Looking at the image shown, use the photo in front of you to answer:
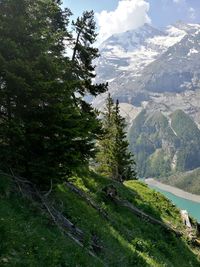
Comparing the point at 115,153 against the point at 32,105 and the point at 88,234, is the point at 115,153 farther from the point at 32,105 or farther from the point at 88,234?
the point at 32,105

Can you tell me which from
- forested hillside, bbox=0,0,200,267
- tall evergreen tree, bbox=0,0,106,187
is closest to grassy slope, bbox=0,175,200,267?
forested hillside, bbox=0,0,200,267

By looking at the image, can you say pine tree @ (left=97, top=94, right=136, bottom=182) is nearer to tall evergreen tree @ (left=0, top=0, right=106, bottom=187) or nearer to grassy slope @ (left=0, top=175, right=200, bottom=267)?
grassy slope @ (left=0, top=175, right=200, bottom=267)

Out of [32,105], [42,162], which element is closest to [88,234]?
[42,162]

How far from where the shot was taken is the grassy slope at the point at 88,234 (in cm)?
1320

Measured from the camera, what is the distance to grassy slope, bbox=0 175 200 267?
13.2m

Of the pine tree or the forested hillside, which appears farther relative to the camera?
the pine tree

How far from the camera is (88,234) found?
1895 centimetres

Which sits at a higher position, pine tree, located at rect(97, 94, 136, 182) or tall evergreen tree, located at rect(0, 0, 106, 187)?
tall evergreen tree, located at rect(0, 0, 106, 187)

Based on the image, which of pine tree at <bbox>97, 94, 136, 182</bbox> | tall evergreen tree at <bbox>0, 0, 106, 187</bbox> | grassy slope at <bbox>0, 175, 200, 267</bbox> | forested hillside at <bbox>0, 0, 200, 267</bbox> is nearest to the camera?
grassy slope at <bbox>0, 175, 200, 267</bbox>

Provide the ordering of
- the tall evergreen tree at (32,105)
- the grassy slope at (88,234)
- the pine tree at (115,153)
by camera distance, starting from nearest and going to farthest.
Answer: the grassy slope at (88,234)
the tall evergreen tree at (32,105)
the pine tree at (115,153)

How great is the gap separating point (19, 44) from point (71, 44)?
744 inches

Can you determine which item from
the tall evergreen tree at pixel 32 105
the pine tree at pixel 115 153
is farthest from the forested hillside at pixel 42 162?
the pine tree at pixel 115 153

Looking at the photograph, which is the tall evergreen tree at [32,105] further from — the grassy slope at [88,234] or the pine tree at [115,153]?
the pine tree at [115,153]

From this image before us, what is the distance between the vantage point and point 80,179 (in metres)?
31.0
